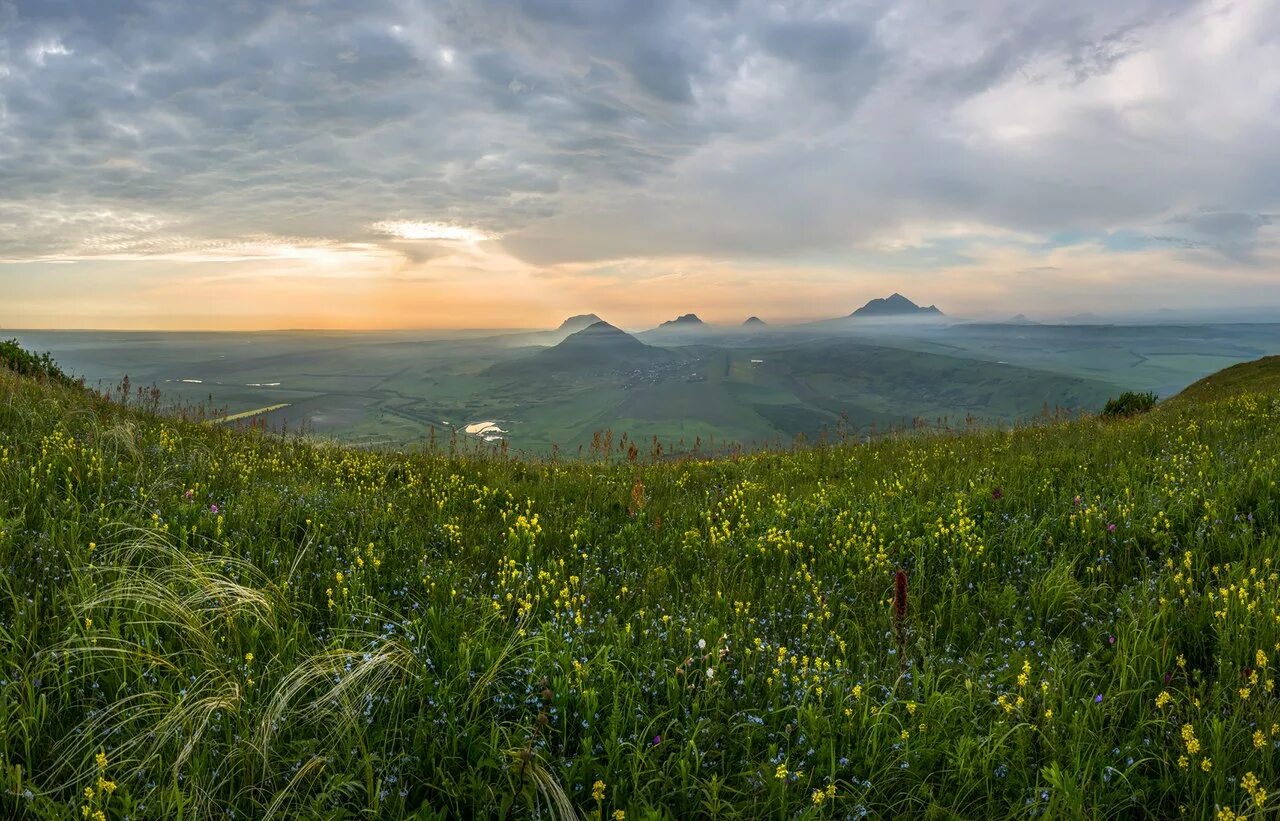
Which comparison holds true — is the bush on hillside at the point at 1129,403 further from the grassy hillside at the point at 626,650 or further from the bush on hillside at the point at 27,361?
the bush on hillside at the point at 27,361

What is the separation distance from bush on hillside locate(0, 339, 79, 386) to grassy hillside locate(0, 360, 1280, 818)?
1308 centimetres

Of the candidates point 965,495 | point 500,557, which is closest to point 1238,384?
point 965,495

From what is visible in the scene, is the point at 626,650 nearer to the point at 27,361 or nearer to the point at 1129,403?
the point at 1129,403

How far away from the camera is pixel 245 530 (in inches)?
227

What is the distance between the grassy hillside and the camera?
9.68 feet

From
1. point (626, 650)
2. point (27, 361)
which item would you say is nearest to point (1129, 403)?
point (626, 650)

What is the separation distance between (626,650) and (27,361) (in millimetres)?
22611

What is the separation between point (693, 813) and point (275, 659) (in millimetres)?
2440

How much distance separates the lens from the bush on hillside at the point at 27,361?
1698cm

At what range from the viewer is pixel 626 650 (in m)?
3.97

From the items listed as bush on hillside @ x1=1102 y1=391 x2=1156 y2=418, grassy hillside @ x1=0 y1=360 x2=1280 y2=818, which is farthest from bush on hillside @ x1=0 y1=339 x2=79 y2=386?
bush on hillside @ x1=1102 y1=391 x2=1156 y2=418

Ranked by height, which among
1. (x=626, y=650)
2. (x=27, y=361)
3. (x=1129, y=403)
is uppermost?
(x=27, y=361)

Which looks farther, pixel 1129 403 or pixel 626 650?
pixel 1129 403

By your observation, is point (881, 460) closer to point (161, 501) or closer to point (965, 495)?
A: point (965, 495)
